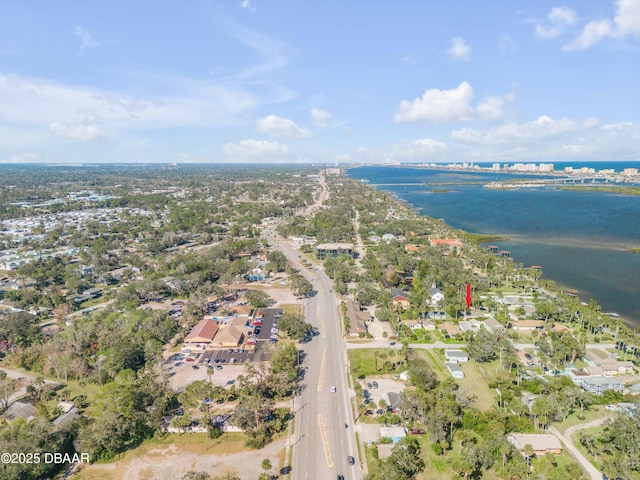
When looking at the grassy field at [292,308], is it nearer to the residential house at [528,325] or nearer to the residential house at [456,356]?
the residential house at [456,356]

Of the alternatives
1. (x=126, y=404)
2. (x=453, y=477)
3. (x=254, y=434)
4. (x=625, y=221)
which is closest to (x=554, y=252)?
(x=625, y=221)

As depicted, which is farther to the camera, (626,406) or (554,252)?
(554,252)

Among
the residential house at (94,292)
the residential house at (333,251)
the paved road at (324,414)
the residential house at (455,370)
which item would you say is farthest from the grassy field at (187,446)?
the residential house at (333,251)

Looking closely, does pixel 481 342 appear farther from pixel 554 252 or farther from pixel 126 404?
pixel 554 252

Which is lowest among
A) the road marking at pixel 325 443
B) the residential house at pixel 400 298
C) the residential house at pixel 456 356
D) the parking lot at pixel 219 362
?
the road marking at pixel 325 443

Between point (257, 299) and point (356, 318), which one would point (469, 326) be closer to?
point (356, 318)

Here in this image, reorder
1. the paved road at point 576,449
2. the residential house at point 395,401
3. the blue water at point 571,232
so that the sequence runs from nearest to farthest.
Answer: the paved road at point 576,449 < the residential house at point 395,401 < the blue water at point 571,232

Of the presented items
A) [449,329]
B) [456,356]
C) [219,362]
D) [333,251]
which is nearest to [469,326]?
[449,329]
